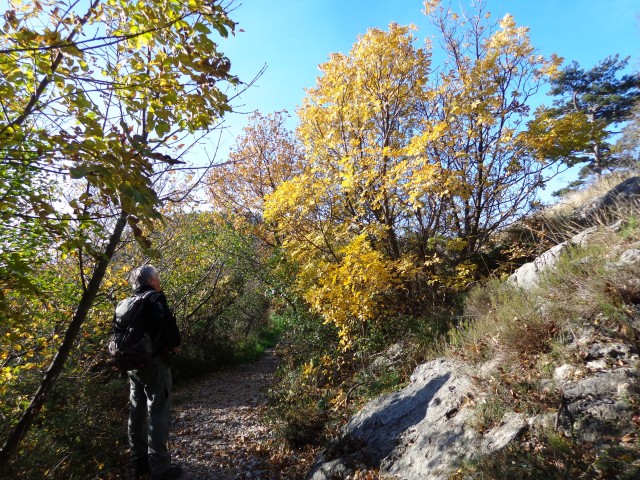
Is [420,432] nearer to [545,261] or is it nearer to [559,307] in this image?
[559,307]

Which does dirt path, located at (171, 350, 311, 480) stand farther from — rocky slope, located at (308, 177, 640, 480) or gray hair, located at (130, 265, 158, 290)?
gray hair, located at (130, 265, 158, 290)

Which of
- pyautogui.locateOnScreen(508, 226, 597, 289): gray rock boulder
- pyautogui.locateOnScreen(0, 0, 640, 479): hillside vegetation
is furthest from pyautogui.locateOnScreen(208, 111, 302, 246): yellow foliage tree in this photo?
pyautogui.locateOnScreen(508, 226, 597, 289): gray rock boulder

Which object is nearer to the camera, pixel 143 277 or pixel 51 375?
pixel 51 375

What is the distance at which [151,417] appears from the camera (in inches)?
133

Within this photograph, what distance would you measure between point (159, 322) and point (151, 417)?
0.87 metres

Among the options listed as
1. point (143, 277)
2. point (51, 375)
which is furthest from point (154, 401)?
point (143, 277)

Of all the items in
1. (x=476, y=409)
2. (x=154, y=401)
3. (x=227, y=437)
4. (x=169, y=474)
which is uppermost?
(x=154, y=401)

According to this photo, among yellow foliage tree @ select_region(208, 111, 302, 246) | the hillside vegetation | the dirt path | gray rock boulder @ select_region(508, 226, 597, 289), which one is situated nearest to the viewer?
the hillside vegetation

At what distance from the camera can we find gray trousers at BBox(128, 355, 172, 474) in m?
3.37

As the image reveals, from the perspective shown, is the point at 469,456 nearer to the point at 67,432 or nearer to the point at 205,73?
the point at 205,73

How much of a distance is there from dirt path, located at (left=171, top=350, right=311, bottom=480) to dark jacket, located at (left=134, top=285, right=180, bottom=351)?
1582 mm

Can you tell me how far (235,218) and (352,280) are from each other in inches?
254

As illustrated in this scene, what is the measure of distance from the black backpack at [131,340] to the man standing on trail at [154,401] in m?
0.05

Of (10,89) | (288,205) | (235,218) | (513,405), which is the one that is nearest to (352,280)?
(288,205)
